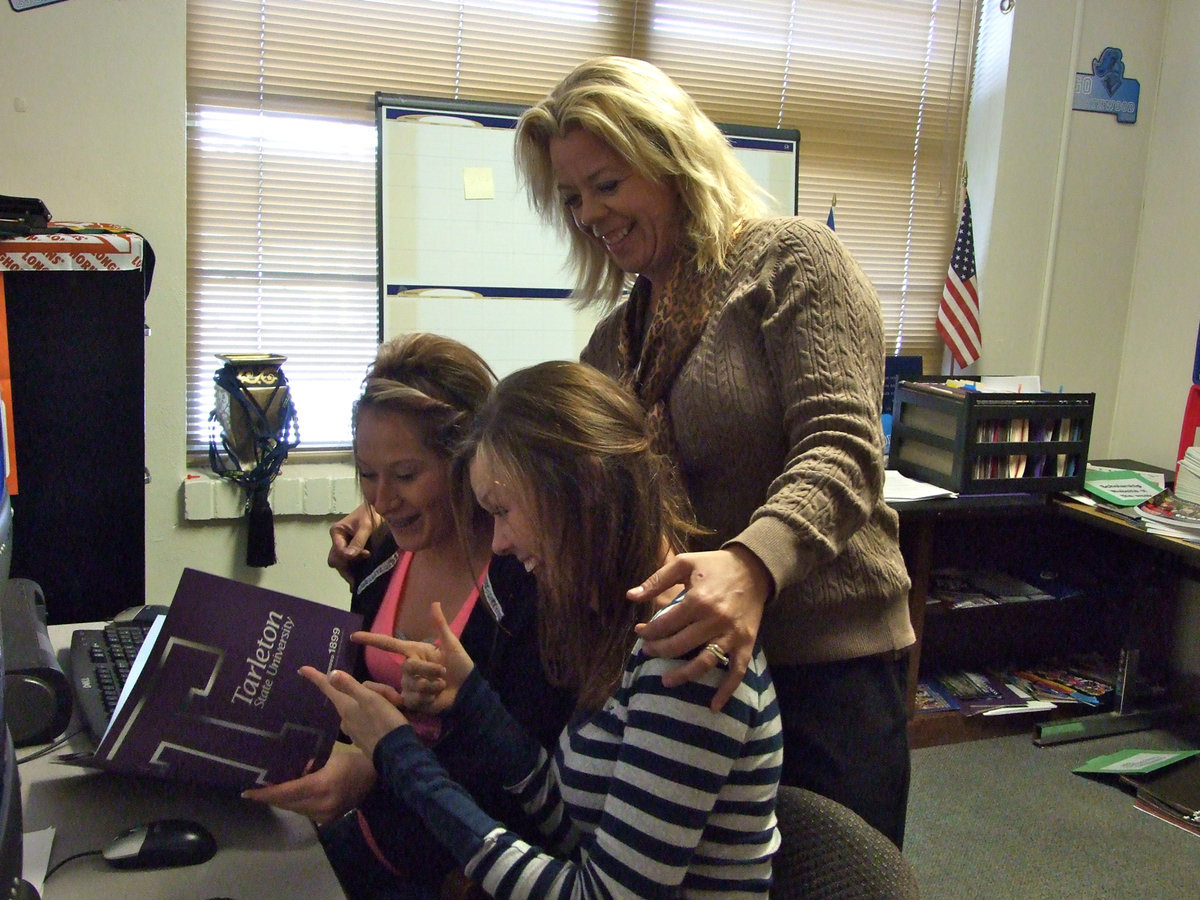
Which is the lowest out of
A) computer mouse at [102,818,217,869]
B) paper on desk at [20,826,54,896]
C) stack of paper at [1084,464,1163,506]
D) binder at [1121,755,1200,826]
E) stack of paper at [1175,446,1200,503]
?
binder at [1121,755,1200,826]

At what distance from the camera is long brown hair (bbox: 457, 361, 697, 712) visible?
96 cm

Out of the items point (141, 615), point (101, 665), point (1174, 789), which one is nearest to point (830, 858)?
point (101, 665)

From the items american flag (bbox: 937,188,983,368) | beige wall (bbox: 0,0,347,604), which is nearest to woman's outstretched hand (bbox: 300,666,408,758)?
beige wall (bbox: 0,0,347,604)

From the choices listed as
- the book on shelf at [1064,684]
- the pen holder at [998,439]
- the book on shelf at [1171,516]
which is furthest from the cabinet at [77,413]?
the book on shelf at [1064,684]

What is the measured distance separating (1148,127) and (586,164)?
2843 millimetres

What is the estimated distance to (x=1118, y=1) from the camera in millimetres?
3133

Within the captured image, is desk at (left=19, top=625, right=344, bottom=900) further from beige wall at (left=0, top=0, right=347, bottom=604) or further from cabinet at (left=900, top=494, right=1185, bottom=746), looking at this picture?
cabinet at (left=900, top=494, right=1185, bottom=746)

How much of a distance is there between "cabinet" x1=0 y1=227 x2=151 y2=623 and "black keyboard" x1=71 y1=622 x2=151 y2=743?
0.51 m

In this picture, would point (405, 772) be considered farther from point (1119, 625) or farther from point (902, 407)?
point (1119, 625)

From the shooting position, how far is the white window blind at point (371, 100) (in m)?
2.62

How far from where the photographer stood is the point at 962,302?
321 centimetres

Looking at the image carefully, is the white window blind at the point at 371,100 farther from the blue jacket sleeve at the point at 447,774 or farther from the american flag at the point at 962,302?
the blue jacket sleeve at the point at 447,774

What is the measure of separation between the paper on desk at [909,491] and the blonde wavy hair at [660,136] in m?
1.46

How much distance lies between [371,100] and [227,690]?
2171 mm
